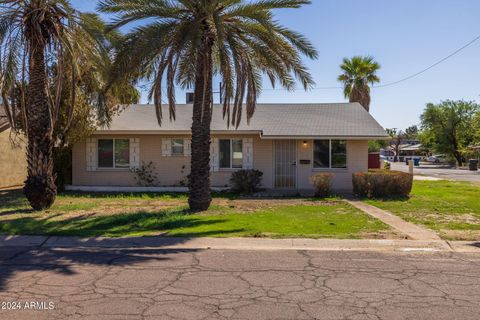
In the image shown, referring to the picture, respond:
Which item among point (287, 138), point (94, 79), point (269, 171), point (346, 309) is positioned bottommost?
point (346, 309)

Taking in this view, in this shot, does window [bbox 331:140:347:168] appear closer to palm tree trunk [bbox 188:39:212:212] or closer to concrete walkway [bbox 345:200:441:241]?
concrete walkway [bbox 345:200:441:241]

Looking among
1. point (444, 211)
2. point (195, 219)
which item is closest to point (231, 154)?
point (195, 219)

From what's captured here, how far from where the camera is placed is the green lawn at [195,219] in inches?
410

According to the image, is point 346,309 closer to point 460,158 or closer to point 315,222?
point 315,222

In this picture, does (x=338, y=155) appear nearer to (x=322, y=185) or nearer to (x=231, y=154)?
(x=322, y=185)

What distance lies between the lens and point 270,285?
638 cm

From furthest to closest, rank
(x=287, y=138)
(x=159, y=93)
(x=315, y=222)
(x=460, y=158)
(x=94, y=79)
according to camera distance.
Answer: (x=460, y=158) < (x=287, y=138) < (x=94, y=79) < (x=159, y=93) < (x=315, y=222)

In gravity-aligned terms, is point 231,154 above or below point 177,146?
below

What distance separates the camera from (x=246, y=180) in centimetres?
1888

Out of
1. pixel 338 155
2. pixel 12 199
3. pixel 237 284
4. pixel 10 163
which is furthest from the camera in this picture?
pixel 10 163

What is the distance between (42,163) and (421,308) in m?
11.5

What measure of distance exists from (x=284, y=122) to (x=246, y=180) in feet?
13.4

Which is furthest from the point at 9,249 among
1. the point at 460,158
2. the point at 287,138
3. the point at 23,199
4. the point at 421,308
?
the point at 460,158

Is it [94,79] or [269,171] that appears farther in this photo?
[269,171]
